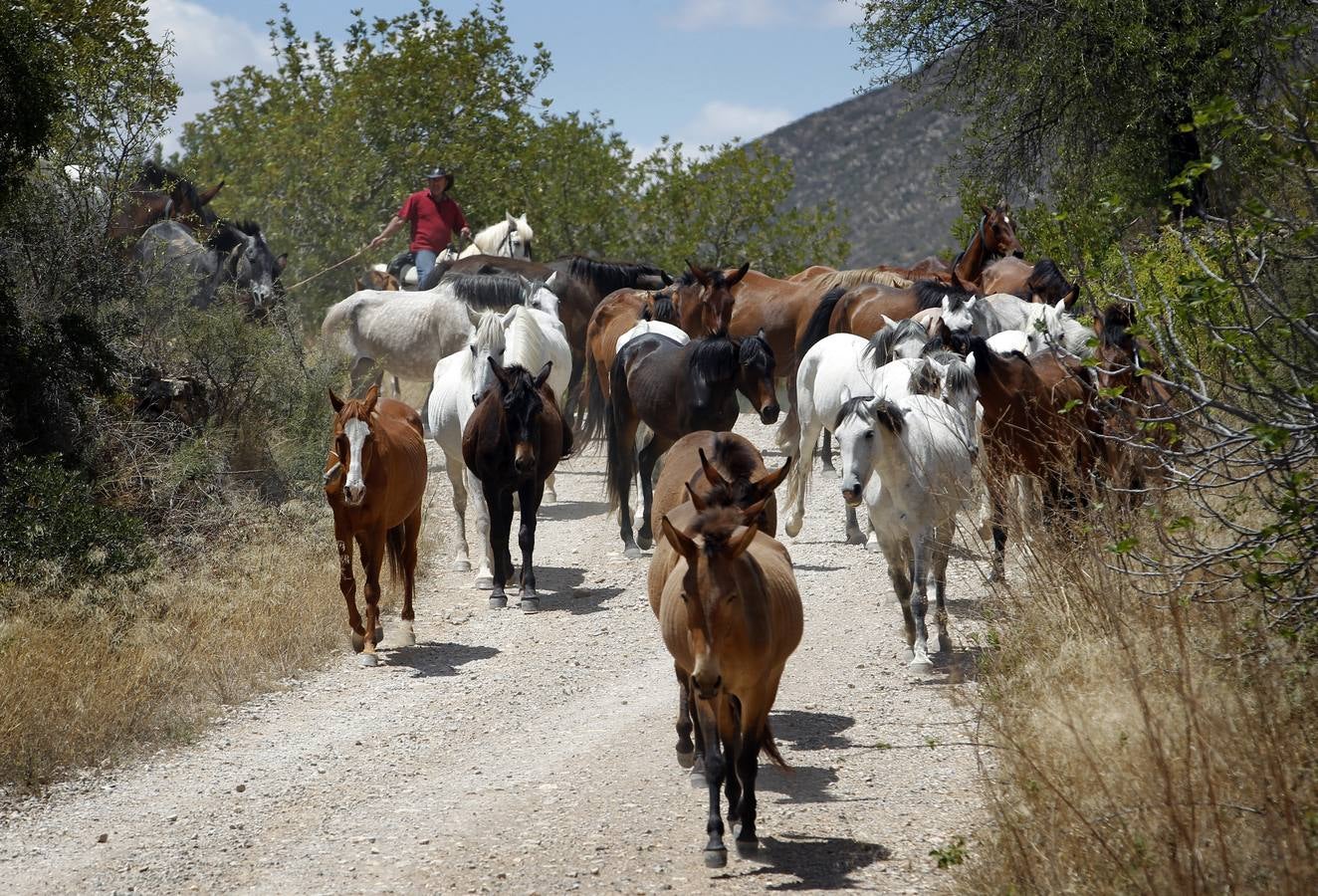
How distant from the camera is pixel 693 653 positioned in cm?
575

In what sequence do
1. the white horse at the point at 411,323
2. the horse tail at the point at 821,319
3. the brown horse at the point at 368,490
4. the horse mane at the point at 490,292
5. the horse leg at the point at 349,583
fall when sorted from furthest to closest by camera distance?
the white horse at the point at 411,323 < the horse mane at the point at 490,292 < the horse tail at the point at 821,319 < the horse leg at the point at 349,583 < the brown horse at the point at 368,490

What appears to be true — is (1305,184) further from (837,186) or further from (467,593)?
(837,186)

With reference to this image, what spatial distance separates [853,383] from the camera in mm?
12211

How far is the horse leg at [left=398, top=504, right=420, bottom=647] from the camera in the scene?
10.7 meters

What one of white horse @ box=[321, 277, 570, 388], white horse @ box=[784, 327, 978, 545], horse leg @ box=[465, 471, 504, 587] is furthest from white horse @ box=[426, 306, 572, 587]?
white horse @ box=[321, 277, 570, 388]

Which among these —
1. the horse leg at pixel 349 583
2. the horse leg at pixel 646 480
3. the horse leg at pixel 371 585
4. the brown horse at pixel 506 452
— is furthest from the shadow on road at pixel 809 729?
the horse leg at pixel 646 480

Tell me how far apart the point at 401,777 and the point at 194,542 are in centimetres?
500

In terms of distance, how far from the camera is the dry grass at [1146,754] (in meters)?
4.46

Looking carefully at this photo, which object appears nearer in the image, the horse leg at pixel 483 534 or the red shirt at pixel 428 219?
the horse leg at pixel 483 534

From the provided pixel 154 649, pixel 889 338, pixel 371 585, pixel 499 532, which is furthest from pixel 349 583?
pixel 889 338

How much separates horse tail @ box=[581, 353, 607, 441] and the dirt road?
5576 millimetres

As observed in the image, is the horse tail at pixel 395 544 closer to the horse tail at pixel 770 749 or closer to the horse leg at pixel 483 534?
the horse leg at pixel 483 534

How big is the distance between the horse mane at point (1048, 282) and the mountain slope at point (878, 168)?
163ft

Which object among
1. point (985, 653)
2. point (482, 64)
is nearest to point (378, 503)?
point (985, 653)
